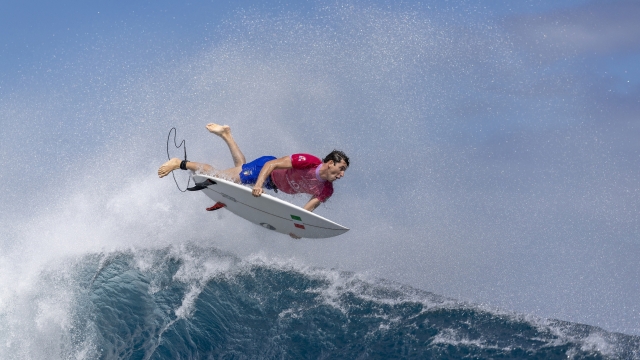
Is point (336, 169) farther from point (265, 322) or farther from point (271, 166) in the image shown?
point (265, 322)

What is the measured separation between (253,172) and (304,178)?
2.82ft

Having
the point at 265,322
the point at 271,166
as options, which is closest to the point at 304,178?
the point at 271,166

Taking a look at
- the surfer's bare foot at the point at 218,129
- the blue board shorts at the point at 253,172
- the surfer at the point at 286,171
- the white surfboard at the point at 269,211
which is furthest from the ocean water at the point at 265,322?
the surfer's bare foot at the point at 218,129

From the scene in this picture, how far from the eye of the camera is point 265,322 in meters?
8.25

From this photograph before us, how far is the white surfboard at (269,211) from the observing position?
8430 millimetres

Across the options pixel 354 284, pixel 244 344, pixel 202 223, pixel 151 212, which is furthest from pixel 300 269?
pixel 151 212

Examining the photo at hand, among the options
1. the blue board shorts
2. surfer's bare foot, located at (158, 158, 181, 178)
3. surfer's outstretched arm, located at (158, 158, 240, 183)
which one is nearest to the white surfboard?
surfer's outstretched arm, located at (158, 158, 240, 183)

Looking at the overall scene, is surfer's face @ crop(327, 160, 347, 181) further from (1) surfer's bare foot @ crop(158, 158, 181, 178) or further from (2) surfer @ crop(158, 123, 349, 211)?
(1) surfer's bare foot @ crop(158, 158, 181, 178)

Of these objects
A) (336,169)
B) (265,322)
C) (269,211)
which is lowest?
(265,322)

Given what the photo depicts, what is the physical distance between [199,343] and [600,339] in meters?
4.96

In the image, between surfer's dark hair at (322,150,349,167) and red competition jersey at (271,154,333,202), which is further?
red competition jersey at (271,154,333,202)

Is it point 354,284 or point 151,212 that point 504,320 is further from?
point 151,212

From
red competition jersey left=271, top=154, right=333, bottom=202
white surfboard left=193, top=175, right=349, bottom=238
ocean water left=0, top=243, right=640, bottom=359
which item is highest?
red competition jersey left=271, top=154, right=333, bottom=202

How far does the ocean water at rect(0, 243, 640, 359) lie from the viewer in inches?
290
